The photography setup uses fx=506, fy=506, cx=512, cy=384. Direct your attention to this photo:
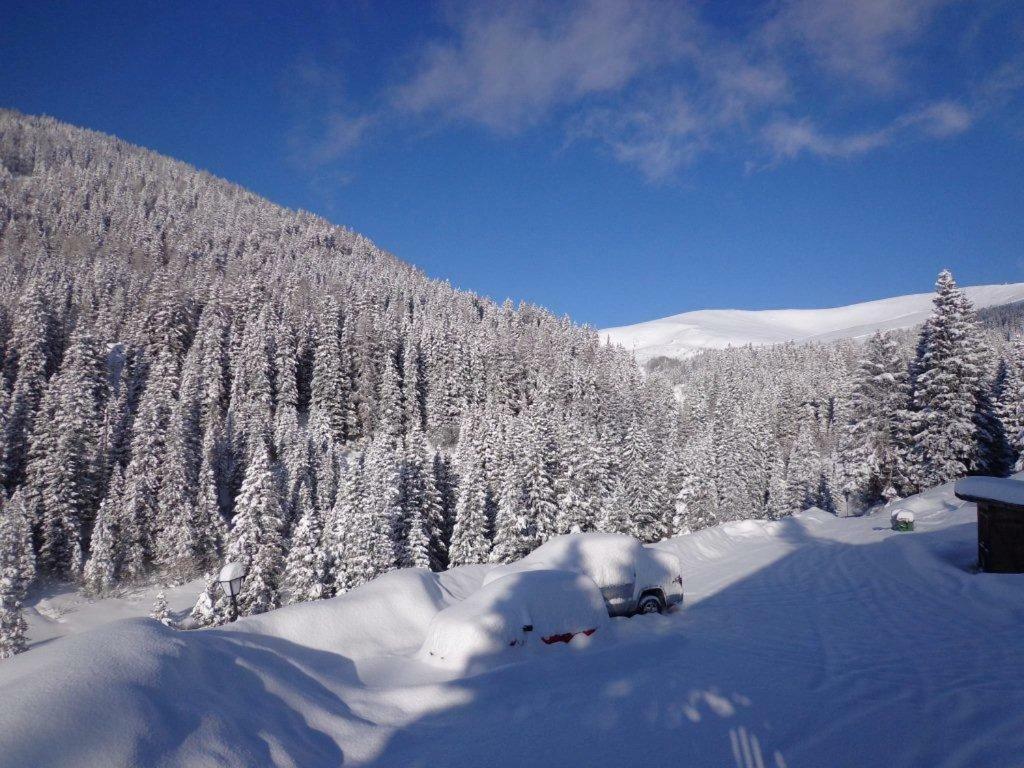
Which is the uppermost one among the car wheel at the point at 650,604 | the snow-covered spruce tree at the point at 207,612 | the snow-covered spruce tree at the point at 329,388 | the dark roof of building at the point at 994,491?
the snow-covered spruce tree at the point at 329,388

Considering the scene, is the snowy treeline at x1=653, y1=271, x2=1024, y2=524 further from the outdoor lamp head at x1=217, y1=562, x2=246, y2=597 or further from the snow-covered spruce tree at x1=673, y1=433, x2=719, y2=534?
the outdoor lamp head at x1=217, y1=562, x2=246, y2=597

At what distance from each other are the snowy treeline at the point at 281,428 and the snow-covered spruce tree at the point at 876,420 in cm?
1388

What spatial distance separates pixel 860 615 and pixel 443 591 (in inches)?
351

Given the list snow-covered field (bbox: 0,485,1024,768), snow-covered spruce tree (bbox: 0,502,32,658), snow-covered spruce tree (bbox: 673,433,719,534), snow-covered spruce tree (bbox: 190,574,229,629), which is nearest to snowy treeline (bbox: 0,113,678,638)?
snow-covered spruce tree (bbox: 190,574,229,629)

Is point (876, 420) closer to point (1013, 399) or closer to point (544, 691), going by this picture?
point (1013, 399)

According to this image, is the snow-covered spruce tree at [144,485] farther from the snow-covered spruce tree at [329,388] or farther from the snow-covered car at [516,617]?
the snow-covered car at [516,617]

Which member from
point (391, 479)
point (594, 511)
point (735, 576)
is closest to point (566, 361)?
point (594, 511)

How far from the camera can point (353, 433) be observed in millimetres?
61500

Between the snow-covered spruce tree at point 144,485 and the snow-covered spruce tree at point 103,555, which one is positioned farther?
the snow-covered spruce tree at point 144,485

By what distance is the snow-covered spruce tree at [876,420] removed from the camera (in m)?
33.6

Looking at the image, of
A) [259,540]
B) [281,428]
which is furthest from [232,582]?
[281,428]

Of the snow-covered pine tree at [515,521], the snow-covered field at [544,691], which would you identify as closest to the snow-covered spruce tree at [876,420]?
the snow-covered pine tree at [515,521]

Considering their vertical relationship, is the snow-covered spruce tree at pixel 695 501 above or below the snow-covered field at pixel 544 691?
below

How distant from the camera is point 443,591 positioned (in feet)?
38.8
